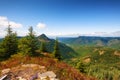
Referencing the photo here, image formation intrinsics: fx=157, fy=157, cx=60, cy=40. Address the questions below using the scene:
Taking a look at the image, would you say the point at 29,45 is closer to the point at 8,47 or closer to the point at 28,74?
the point at 8,47

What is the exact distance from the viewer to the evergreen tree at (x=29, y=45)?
2409 centimetres

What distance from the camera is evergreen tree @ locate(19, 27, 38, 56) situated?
24087 mm

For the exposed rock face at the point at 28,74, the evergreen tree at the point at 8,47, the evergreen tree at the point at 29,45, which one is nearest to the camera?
the exposed rock face at the point at 28,74

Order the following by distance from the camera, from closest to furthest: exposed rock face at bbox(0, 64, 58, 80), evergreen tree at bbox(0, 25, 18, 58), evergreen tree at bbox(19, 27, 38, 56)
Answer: exposed rock face at bbox(0, 64, 58, 80) → evergreen tree at bbox(19, 27, 38, 56) → evergreen tree at bbox(0, 25, 18, 58)

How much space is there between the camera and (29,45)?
25422 mm

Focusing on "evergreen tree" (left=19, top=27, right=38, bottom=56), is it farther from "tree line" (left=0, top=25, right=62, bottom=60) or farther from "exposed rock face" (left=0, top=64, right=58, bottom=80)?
"exposed rock face" (left=0, top=64, right=58, bottom=80)

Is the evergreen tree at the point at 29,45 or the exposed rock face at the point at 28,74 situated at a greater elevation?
the evergreen tree at the point at 29,45

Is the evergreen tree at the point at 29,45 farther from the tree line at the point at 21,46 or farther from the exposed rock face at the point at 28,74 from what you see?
the exposed rock face at the point at 28,74

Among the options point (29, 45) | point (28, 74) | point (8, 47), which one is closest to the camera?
point (28, 74)

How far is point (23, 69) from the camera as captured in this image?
46.1ft

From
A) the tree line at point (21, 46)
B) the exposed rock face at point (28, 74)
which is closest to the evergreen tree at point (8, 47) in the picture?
the tree line at point (21, 46)

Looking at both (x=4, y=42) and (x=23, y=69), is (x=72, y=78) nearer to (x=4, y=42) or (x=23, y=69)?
(x=23, y=69)

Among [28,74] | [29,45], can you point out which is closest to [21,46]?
[29,45]

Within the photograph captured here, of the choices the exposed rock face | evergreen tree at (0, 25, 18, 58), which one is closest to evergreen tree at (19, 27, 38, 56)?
evergreen tree at (0, 25, 18, 58)
